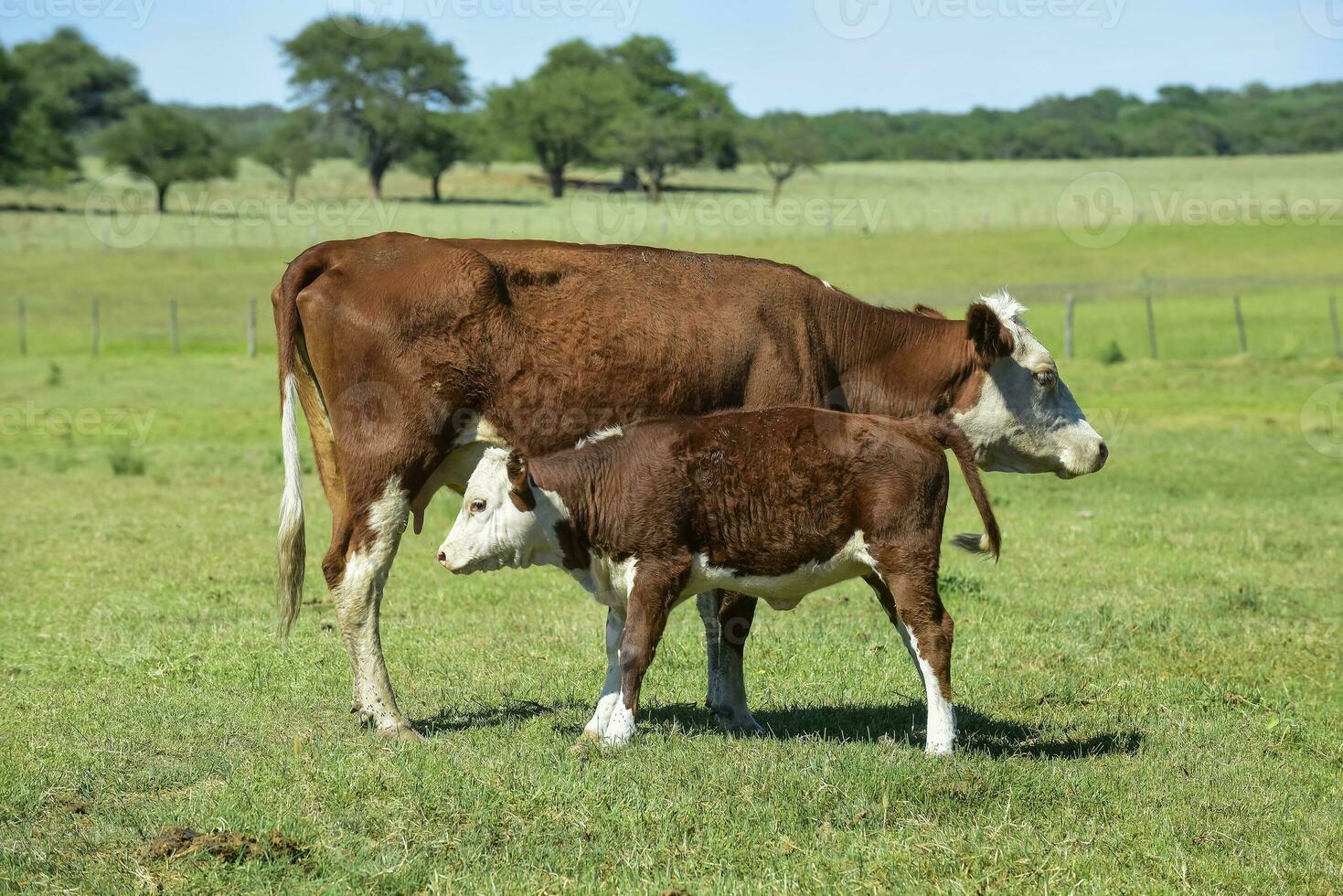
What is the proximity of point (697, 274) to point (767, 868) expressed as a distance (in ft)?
10.9

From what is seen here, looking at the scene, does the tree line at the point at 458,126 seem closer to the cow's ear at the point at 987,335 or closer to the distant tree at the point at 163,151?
the distant tree at the point at 163,151

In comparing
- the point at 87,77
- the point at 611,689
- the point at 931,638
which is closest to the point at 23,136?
the point at 87,77

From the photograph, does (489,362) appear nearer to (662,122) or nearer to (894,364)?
(894,364)

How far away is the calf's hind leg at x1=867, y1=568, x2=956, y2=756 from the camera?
6.66m

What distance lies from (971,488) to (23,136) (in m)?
71.0

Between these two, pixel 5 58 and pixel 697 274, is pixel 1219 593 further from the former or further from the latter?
pixel 5 58

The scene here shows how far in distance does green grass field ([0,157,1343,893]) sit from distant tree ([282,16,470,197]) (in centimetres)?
6093

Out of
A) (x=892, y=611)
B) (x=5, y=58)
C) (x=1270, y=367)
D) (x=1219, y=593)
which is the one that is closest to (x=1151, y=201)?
(x=1270, y=367)

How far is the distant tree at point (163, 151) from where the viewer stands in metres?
70.6

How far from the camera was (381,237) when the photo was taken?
7684 mm

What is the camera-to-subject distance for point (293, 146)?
78.8 metres

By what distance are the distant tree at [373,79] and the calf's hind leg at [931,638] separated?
75155 millimetres

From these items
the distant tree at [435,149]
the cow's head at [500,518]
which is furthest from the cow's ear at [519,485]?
the distant tree at [435,149]

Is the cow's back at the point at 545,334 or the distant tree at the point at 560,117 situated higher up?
the distant tree at the point at 560,117
